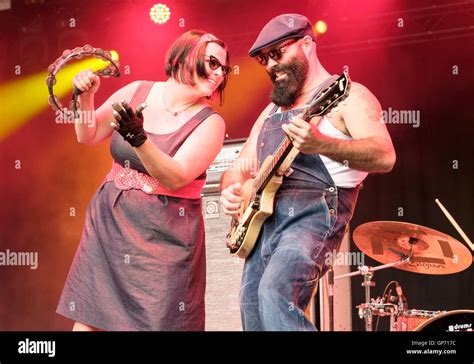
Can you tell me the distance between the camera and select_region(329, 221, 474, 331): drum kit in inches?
158

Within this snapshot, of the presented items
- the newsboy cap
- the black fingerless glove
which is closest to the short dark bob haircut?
the newsboy cap

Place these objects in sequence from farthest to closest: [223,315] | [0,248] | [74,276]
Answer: [0,248]
[223,315]
[74,276]

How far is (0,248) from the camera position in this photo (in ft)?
15.4

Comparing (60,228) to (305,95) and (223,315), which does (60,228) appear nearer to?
(223,315)

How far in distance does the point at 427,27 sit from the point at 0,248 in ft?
8.69

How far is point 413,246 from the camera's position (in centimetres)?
413

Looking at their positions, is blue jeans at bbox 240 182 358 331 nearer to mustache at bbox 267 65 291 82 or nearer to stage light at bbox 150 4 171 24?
mustache at bbox 267 65 291 82

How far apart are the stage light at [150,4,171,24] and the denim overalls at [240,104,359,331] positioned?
122 cm

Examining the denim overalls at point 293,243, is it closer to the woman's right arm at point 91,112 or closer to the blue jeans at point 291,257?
the blue jeans at point 291,257

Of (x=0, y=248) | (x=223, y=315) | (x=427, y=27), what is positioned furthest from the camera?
(x=0, y=248)

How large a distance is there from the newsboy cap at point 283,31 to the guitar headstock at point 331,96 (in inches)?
17.4

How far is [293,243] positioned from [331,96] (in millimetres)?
596

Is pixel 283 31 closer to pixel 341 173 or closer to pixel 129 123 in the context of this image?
pixel 341 173
